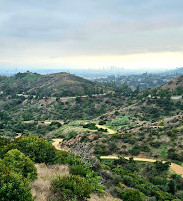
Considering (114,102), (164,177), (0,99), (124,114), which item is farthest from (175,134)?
(0,99)

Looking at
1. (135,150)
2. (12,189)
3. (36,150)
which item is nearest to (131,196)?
(12,189)

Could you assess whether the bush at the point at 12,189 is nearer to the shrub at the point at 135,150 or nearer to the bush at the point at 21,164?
the bush at the point at 21,164

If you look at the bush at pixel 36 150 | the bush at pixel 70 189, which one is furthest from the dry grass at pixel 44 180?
the bush at pixel 36 150

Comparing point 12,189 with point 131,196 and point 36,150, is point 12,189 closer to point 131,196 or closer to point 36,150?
point 36,150

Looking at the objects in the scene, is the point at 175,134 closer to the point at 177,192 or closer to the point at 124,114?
the point at 177,192

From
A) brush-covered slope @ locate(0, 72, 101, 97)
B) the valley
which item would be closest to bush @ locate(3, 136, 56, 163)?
the valley

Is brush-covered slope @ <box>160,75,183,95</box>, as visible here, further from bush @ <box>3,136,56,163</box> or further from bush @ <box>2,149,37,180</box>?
bush @ <box>2,149,37,180</box>
